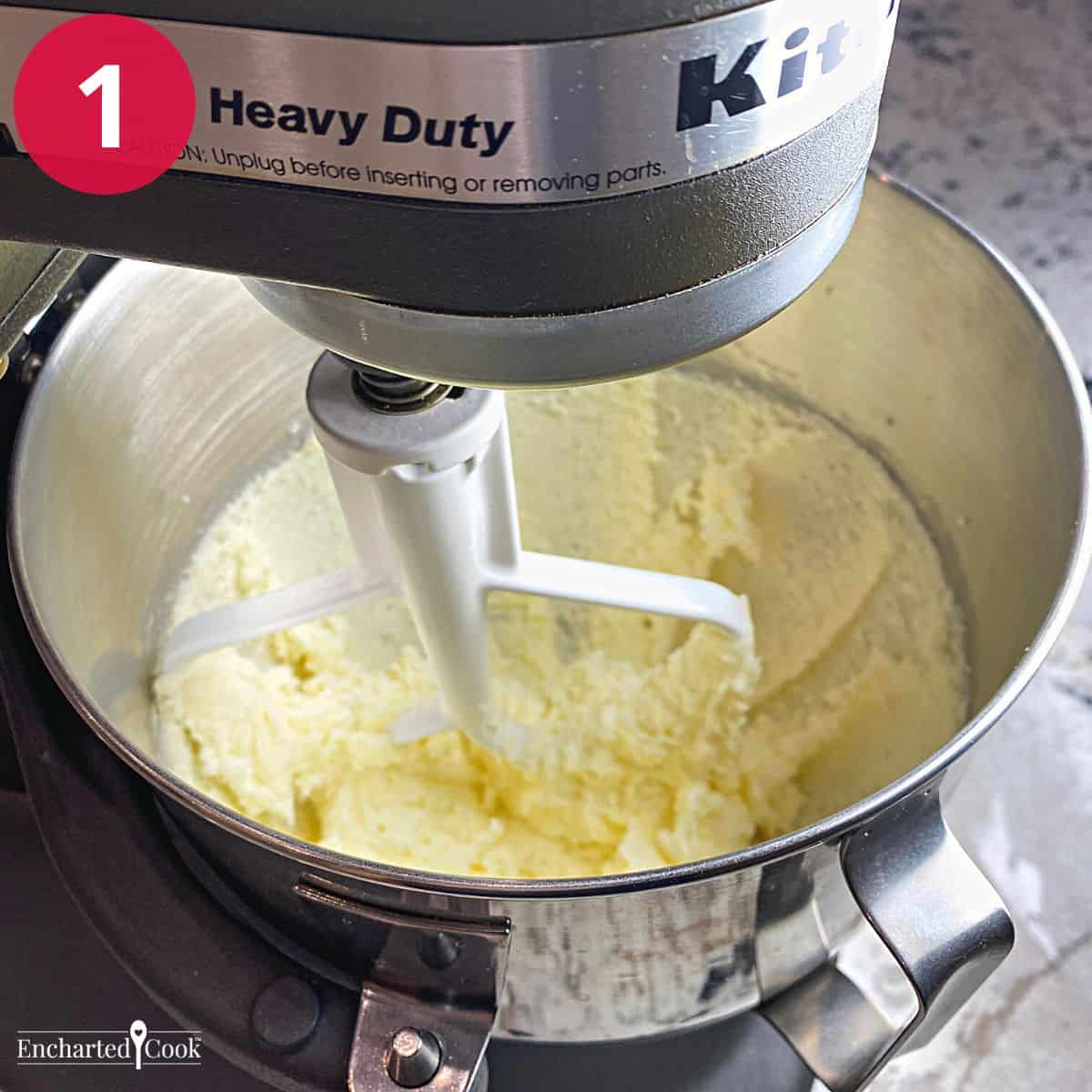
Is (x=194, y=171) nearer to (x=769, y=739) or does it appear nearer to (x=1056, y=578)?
(x=1056, y=578)

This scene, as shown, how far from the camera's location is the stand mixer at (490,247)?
0.25 meters

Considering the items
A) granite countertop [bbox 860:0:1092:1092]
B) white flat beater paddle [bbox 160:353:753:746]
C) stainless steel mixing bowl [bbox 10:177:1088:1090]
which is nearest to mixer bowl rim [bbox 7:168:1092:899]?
stainless steel mixing bowl [bbox 10:177:1088:1090]

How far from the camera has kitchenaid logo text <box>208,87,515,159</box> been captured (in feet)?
0.83

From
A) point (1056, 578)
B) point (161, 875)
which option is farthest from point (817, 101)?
point (161, 875)

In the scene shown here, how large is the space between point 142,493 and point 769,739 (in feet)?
1.24

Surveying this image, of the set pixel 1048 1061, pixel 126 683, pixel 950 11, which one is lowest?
pixel 1048 1061

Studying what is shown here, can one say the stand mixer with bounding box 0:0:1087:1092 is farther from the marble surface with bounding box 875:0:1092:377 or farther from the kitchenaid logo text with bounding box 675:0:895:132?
the marble surface with bounding box 875:0:1092:377

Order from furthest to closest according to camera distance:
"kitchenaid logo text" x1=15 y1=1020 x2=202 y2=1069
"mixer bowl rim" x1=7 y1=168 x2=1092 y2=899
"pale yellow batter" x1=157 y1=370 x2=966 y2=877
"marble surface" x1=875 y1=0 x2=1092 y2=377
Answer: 1. "marble surface" x1=875 y1=0 x2=1092 y2=377
2. "pale yellow batter" x1=157 y1=370 x2=966 y2=877
3. "kitchenaid logo text" x1=15 y1=1020 x2=202 y2=1069
4. "mixer bowl rim" x1=7 y1=168 x2=1092 y2=899

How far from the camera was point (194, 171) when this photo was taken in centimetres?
28

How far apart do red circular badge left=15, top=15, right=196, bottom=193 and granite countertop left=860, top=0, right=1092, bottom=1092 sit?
54 cm

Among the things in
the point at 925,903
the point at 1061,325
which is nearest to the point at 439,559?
the point at 925,903

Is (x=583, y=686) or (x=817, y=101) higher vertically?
(x=817, y=101)

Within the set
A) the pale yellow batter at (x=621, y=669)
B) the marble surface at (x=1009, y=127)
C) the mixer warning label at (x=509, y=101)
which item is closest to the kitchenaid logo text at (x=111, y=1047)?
the pale yellow batter at (x=621, y=669)

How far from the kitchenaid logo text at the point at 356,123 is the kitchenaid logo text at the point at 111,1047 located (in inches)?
15.5
